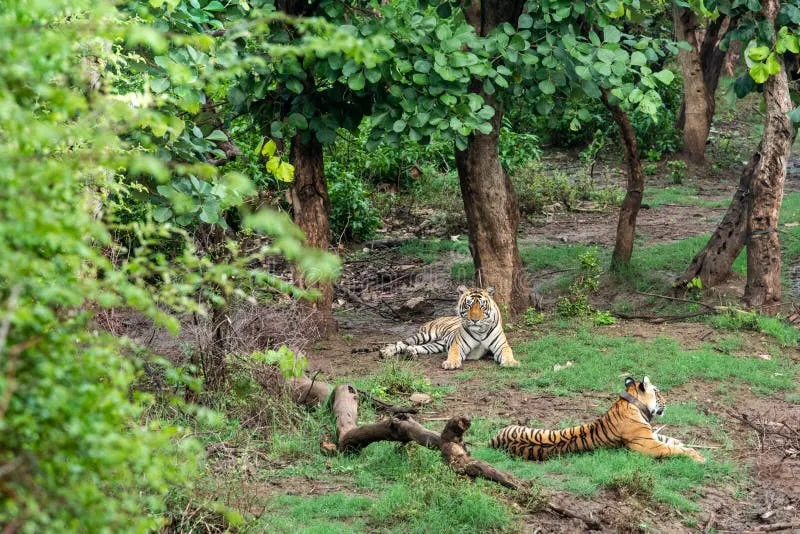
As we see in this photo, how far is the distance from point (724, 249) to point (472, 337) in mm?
3292

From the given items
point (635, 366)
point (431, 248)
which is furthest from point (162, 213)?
point (431, 248)

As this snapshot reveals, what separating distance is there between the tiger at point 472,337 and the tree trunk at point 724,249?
8.25 feet

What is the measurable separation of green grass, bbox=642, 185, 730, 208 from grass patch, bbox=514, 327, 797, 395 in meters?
6.79

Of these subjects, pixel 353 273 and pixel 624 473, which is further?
pixel 353 273

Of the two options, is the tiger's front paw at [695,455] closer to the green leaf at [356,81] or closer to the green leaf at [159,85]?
Answer: the green leaf at [356,81]

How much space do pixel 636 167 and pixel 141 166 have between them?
1021 cm

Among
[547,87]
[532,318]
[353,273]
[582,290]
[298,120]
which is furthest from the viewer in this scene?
[353,273]

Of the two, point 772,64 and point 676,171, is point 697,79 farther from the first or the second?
point 772,64

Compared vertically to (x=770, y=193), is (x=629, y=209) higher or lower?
lower

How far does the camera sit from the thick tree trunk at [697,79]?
56.5 ft

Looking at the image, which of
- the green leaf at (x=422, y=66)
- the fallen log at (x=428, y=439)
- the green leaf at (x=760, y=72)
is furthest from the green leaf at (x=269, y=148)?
the green leaf at (x=760, y=72)

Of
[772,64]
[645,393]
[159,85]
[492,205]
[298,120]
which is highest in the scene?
[772,64]

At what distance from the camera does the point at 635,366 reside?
9.39m

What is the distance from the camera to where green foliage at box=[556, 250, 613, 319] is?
449 inches
